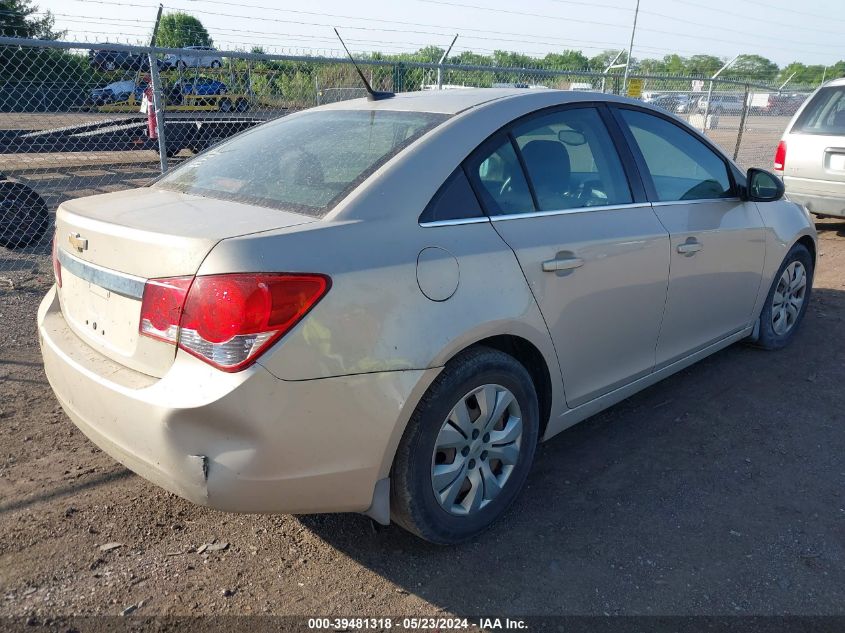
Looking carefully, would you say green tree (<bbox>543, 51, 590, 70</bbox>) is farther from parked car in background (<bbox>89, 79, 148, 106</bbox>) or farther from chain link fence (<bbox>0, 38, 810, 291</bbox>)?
parked car in background (<bbox>89, 79, 148, 106</bbox>)

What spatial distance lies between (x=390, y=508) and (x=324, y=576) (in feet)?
1.18

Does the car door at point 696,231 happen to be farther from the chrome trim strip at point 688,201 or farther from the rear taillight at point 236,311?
the rear taillight at point 236,311

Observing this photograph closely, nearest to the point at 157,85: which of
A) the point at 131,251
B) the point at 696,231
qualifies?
the point at 131,251

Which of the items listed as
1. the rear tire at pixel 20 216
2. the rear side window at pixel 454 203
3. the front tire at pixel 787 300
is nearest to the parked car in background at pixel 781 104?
the front tire at pixel 787 300

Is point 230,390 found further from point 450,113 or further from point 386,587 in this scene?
point 450,113

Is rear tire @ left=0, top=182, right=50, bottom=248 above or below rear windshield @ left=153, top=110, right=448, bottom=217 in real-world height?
below

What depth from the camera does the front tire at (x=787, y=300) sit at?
4.61m

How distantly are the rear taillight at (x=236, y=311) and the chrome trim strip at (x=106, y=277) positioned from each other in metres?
0.18

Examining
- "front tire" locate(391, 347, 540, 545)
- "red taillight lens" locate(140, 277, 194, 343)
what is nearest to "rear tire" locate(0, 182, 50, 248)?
"red taillight lens" locate(140, 277, 194, 343)

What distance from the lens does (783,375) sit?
14.4 feet

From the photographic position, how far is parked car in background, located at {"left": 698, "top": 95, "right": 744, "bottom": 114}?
1354 cm

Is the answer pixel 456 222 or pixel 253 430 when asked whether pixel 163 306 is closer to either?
pixel 253 430

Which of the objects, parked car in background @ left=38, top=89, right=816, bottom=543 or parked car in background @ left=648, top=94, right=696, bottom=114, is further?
parked car in background @ left=648, top=94, right=696, bottom=114

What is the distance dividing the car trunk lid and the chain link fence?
1659 millimetres
